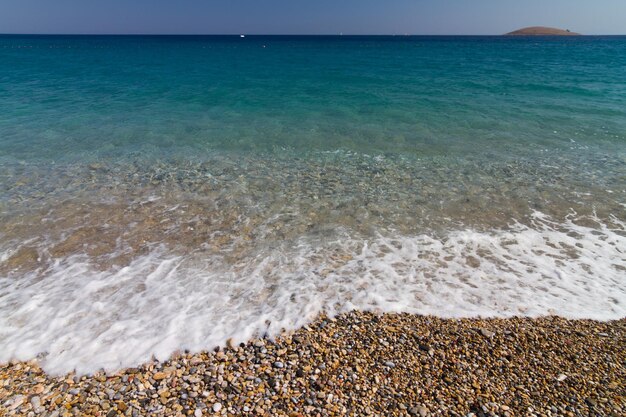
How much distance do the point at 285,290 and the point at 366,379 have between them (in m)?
2.60

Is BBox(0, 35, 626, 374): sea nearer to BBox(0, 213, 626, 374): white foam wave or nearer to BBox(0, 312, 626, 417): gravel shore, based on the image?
BBox(0, 213, 626, 374): white foam wave

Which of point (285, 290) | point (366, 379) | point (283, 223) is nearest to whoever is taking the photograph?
point (366, 379)

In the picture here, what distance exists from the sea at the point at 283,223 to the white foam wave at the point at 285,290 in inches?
1.4

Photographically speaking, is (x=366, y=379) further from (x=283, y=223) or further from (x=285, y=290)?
(x=283, y=223)

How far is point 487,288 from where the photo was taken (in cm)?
713

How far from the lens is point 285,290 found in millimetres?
7051

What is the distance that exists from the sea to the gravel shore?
46 cm

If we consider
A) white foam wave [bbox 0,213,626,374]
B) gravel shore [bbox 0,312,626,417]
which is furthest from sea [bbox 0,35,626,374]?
gravel shore [bbox 0,312,626,417]

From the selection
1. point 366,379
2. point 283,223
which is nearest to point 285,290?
point 366,379

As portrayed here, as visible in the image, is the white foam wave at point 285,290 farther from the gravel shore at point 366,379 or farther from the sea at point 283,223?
the gravel shore at point 366,379

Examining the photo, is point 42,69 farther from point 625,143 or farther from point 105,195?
point 625,143

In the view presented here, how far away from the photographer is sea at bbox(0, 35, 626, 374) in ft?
21.1

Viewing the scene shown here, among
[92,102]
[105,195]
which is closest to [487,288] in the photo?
[105,195]

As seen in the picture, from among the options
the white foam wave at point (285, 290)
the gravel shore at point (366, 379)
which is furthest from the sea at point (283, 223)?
the gravel shore at point (366, 379)
